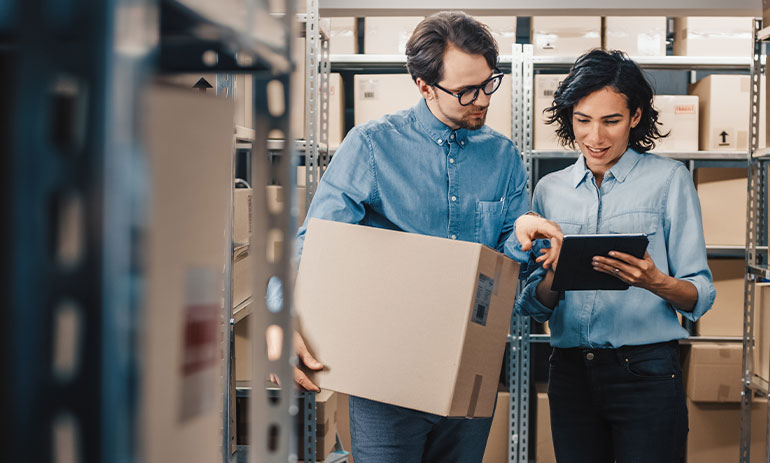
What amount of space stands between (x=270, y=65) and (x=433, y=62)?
0.96 metres

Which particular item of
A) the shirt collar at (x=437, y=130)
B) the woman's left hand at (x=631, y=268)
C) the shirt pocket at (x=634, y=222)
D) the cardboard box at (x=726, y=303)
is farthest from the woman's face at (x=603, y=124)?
the cardboard box at (x=726, y=303)

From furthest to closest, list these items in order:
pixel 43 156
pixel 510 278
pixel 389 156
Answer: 1. pixel 389 156
2. pixel 510 278
3. pixel 43 156

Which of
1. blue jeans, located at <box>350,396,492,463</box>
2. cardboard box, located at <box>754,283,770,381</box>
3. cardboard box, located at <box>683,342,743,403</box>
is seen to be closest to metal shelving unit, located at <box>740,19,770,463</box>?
cardboard box, located at <box>754,283,770,381</box>

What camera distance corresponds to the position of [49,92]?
30cm

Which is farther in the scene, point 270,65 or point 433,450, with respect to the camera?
point 433,450

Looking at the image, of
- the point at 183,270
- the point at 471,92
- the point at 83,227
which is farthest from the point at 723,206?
the point at 83,227

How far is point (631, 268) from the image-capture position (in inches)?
58.8

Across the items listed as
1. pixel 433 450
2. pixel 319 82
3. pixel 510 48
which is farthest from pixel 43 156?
pixel 510 48

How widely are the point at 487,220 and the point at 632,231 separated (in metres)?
0.45

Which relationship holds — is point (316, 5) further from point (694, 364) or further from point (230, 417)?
point (694, 364)

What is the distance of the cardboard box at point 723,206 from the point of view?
114 inches

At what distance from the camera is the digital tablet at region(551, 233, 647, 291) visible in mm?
1463

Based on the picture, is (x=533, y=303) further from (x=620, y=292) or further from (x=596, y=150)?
(x=596, y=150)

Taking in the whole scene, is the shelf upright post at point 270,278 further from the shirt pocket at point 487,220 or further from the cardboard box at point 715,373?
the cardboard box at point 715,373
